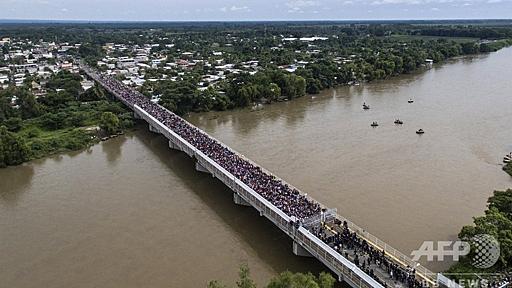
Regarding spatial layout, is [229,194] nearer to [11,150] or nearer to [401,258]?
[401,258]

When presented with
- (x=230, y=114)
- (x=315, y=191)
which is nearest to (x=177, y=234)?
(x=315, y=191)

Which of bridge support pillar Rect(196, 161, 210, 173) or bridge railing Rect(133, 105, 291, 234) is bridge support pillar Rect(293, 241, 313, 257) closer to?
bridge railing Rect(133, 105, 291, 234)

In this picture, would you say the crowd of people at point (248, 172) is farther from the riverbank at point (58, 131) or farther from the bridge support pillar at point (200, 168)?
the riverbank at point (58, 131)

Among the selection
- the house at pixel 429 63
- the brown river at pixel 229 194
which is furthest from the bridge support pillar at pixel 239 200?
the house at pixel 429 63

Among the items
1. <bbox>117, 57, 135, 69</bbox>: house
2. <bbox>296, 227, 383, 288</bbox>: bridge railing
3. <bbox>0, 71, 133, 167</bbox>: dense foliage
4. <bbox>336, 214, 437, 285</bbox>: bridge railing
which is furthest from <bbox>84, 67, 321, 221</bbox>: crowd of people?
<bbox>117, 57, 135, 69</bbox>: house

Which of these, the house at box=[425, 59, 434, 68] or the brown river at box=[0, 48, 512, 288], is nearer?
the brown river at box=[0, 48, 512, 288]

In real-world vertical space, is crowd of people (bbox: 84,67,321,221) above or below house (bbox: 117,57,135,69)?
below

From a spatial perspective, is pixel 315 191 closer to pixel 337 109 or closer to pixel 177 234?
pixel 177 234

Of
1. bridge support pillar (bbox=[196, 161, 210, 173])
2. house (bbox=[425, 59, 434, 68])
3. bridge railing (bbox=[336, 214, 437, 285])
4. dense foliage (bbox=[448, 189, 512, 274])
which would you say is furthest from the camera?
house (bbox=[425, 59, 434, 68])

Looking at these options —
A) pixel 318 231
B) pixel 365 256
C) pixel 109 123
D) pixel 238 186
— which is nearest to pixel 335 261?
pixel 365 256
